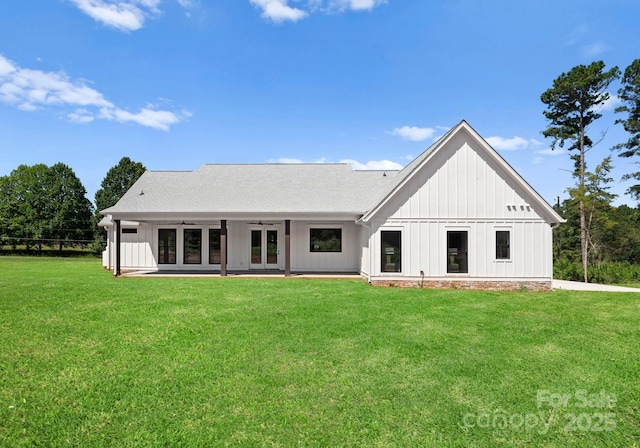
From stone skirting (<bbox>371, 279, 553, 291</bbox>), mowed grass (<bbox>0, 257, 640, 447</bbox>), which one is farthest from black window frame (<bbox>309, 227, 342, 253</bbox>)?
mowed grass (<bbox>0, 257, 640, 447</bbox>)

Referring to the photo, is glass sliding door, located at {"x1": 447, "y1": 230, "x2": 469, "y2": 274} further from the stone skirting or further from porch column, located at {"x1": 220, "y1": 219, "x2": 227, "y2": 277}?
porch column, located at {"x1": 220, "y1": 219, "x2": 227, "y2": 277}

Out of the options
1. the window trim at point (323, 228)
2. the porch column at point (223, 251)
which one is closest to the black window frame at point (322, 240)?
the window trim at point (323, 228)

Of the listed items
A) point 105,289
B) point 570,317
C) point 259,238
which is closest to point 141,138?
point 259,238

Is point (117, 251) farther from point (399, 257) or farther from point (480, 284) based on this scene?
point (480, 284)

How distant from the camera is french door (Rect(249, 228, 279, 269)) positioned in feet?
61.5

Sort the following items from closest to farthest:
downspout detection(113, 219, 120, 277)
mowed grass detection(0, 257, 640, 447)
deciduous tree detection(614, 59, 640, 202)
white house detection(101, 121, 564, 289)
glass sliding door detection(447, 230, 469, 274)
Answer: mowed grass detection(0, 257, 640, 447) < white house detection(101, 121, 564, 289) < glass sliding door detection(447, 230, 469, 274) < downspout detection(113, 219, 120, 277) < deciduous tree detection(614, 59, 640, 202)

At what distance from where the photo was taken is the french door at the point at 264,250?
18750 mm

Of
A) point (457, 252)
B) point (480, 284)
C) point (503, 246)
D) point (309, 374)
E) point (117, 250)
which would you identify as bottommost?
point (309, 374)

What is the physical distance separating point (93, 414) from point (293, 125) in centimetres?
2004

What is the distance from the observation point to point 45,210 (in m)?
40.6

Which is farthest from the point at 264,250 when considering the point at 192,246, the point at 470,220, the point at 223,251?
the point at 470,220

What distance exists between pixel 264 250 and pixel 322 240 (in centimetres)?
321

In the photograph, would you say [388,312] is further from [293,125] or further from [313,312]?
[293,125]

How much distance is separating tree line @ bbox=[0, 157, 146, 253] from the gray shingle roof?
22.7 meters
